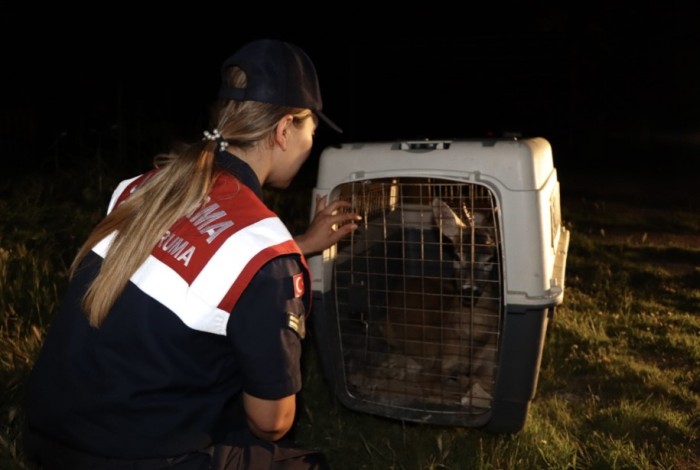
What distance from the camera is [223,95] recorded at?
197cm

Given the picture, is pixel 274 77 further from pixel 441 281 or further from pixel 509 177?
pixel 441 281

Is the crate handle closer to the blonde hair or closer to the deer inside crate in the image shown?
the deer inside crate

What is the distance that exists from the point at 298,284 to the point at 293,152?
1.24 feet

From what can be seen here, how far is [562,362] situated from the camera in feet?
13.6

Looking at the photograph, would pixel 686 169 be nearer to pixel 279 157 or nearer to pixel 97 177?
pixel 97 177

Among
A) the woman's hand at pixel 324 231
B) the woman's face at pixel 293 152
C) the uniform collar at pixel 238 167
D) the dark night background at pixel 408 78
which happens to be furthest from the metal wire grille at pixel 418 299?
the dark night background at pixel 408 78

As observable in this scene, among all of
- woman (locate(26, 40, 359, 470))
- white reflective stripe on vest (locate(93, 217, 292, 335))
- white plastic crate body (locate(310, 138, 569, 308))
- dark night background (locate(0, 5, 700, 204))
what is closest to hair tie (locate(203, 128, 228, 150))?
woman (locate(26, 40, 359, 470))

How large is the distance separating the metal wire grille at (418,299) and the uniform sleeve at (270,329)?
1.43m

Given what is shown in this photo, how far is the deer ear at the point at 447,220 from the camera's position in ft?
10.4

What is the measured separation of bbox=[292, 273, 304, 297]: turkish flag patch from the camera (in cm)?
173

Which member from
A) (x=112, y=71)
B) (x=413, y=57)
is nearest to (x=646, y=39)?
(x=413, y=57)

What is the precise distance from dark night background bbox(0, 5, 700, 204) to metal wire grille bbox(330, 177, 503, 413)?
13.3 feet

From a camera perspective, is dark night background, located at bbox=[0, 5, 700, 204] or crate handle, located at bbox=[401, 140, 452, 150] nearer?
crate handle, located at bbox=[401, 140, 452, 150]

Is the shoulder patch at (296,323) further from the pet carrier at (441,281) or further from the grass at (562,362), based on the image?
the grass at (562,362)
